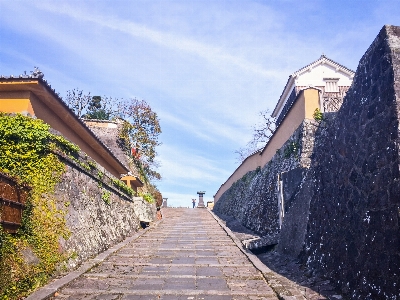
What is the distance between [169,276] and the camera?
6.27 metres

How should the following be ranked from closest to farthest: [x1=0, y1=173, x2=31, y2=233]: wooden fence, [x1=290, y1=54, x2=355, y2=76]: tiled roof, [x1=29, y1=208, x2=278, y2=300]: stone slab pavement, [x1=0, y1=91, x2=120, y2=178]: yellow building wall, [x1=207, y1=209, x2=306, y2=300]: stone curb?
[x1=0, y1=173, x2=31, y2=233]: wooden fence
[x1=207, y1=209, x2=306, y2=300]: stone curb
[x1=29, y1=208, x2=278, y2=300]: stone slab pavement
[x1=0, y1=91, x2=120, y2=178]: yellow building wall
[x1=290, y1=54, x2=355, y2=76]: tiled roof

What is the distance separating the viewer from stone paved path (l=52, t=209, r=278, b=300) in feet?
16.7

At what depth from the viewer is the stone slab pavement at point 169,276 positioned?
5070 mm

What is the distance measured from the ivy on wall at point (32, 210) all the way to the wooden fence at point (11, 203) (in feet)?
0.44

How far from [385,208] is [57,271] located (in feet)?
17.7

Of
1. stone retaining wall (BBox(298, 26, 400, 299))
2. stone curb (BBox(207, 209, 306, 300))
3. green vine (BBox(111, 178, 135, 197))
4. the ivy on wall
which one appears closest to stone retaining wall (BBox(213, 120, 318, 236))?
stone curb (BBox(207, 209, 306, 300))

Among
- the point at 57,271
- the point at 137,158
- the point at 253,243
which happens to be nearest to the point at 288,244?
the point at 253,243

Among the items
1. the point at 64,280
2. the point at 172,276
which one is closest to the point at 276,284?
the point at 172,276

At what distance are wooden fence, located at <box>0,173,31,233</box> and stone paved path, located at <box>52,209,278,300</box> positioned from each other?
1.30 meters

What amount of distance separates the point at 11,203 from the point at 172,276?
314cm

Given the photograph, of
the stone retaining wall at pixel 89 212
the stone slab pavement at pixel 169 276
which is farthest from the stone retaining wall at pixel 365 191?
the stone retaining wall at pixel 89 212

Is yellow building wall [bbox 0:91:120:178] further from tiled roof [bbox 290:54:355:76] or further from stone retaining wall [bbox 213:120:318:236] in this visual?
tiled roof [bbox 290:54:355:76]

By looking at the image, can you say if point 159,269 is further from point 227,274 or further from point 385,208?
point 385,208

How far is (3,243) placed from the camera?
15.0ft
